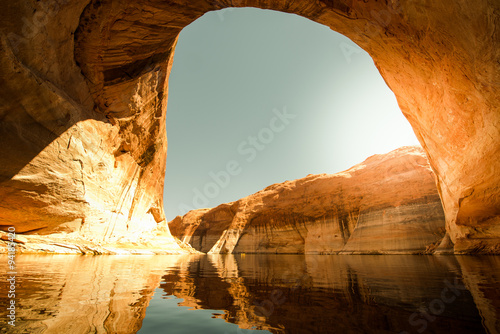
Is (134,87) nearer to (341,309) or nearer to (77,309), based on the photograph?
(77,309)

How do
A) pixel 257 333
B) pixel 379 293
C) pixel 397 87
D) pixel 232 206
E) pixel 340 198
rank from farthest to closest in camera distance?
pixel 232 206 < pixel 340 198 < pixel 397 87 < pixel 379 293 < pixel 257 333

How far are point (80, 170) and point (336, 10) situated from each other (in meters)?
13.5

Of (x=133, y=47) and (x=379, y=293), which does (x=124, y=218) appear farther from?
(x=379, y=293)

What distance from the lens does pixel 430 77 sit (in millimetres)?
8352

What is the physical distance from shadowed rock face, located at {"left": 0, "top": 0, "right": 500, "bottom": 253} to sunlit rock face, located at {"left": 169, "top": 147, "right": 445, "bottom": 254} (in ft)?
21.6

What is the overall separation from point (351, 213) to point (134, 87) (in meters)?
25.0

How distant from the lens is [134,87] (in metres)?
13.4

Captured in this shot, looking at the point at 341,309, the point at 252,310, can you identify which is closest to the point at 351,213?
the point at 341,309

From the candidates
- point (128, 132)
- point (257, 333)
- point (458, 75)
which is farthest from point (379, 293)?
point (128, 132)

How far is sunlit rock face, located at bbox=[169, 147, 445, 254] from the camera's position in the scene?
19359 mm

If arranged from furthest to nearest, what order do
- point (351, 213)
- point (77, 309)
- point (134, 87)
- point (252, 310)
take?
point (351, 213) < point (134, 87) < point (252, 310) < point (77, 309)

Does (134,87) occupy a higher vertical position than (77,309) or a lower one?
higher

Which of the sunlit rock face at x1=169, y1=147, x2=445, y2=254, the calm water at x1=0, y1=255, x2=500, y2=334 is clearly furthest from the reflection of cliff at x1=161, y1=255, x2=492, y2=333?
the sunlit rock face at x1=169, y1=147, x2=445, y2=254

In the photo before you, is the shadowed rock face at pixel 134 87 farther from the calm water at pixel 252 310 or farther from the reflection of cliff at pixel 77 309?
the reflection of cliff at pixel 77 309
